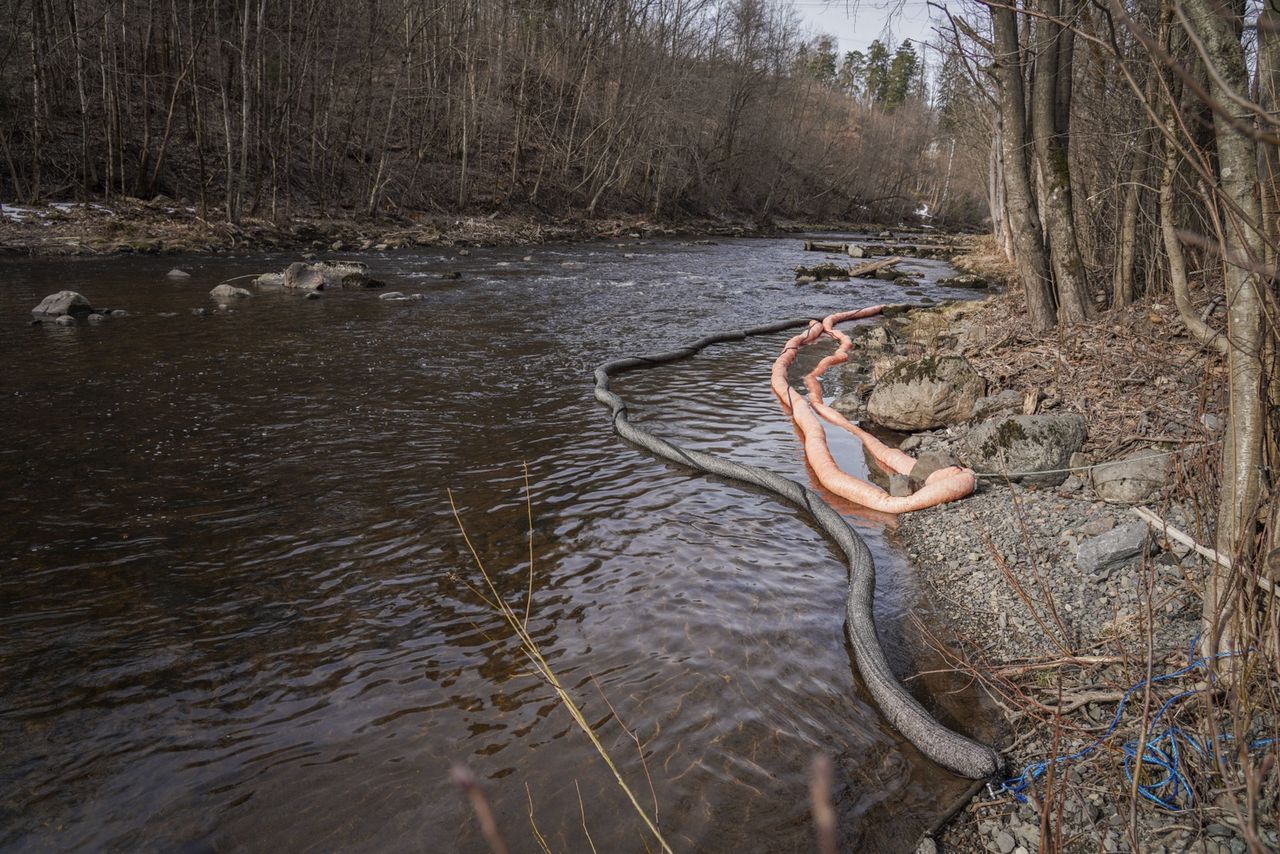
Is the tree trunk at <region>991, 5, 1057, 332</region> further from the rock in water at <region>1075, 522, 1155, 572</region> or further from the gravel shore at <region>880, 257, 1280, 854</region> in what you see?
the rock in water at <region>1075, 522, 1155, 572</region>

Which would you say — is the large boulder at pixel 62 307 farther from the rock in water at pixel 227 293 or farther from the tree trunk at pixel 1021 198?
the tree trunk at pixel 1021 198

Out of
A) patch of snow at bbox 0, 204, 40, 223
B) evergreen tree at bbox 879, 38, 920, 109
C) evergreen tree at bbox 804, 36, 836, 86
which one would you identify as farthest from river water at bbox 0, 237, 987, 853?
evergreen tree at bbox 879, 38, 920, 109

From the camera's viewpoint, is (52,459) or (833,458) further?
(833,458)

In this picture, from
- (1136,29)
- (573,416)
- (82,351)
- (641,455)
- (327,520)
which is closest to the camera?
(1136,29)

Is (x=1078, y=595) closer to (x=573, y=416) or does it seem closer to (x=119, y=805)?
(x=119, y=805)

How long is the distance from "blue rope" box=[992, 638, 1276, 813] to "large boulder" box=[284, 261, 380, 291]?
15873 millimetres

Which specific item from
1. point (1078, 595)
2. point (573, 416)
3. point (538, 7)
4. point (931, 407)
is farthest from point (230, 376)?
point (538, 7)

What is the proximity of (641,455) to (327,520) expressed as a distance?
3095 millimetres

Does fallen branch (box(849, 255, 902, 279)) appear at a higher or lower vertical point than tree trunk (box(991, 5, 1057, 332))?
lower

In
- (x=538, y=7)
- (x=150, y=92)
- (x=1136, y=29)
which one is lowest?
(x=1136, y=29)

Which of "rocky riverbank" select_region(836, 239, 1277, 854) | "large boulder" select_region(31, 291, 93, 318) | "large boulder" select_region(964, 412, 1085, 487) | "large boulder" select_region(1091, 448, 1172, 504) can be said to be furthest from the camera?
"large boulder" select_region(31, 291, 93, 318)

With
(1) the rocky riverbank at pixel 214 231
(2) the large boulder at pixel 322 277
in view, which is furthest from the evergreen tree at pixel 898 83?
(2) the large boulder at pixel 322 277

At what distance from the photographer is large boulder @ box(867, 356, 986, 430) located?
817cm

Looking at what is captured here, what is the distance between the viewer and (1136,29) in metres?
1.08
